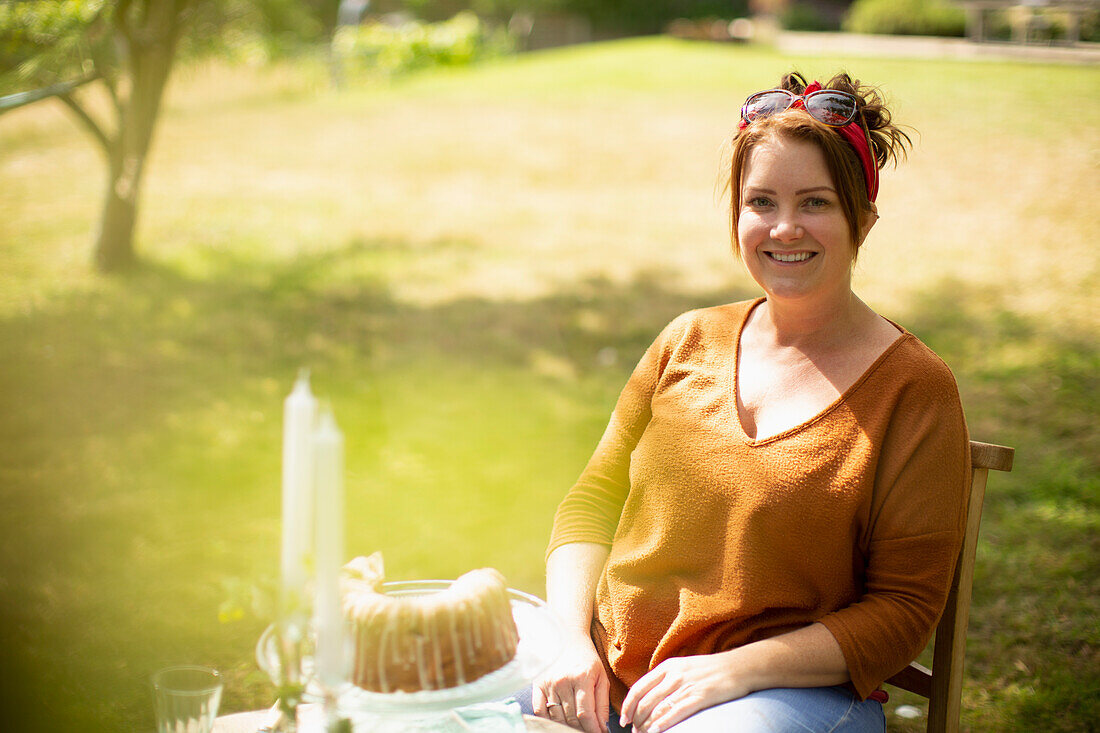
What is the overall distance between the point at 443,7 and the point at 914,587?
817 inches

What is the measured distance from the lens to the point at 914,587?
5.21 ft

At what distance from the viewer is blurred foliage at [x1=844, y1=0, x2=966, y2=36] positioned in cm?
1010

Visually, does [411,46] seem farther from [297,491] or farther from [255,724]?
[297,491]

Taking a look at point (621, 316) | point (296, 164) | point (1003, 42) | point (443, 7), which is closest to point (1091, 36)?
point (1003, 42)

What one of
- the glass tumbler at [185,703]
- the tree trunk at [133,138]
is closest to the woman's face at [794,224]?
the glass tumbler at [185,703]

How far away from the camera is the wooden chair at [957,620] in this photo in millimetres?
1691

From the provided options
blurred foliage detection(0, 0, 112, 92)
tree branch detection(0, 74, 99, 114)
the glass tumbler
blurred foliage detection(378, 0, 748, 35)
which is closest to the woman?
the glass tumbler

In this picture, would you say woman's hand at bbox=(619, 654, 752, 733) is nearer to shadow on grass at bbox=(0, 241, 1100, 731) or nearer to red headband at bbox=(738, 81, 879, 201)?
red headband at bbox=(738, 81, 879, 201)

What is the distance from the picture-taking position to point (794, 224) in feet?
5.65

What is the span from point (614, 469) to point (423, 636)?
0.83 metres

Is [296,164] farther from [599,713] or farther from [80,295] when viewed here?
[599,713]

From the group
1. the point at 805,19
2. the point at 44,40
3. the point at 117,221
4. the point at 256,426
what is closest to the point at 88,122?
the point at 117,221

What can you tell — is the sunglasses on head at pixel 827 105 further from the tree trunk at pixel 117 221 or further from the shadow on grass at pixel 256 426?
the tree trunk at pixel 117 221

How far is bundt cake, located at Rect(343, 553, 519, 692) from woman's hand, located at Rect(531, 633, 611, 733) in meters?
0.44
